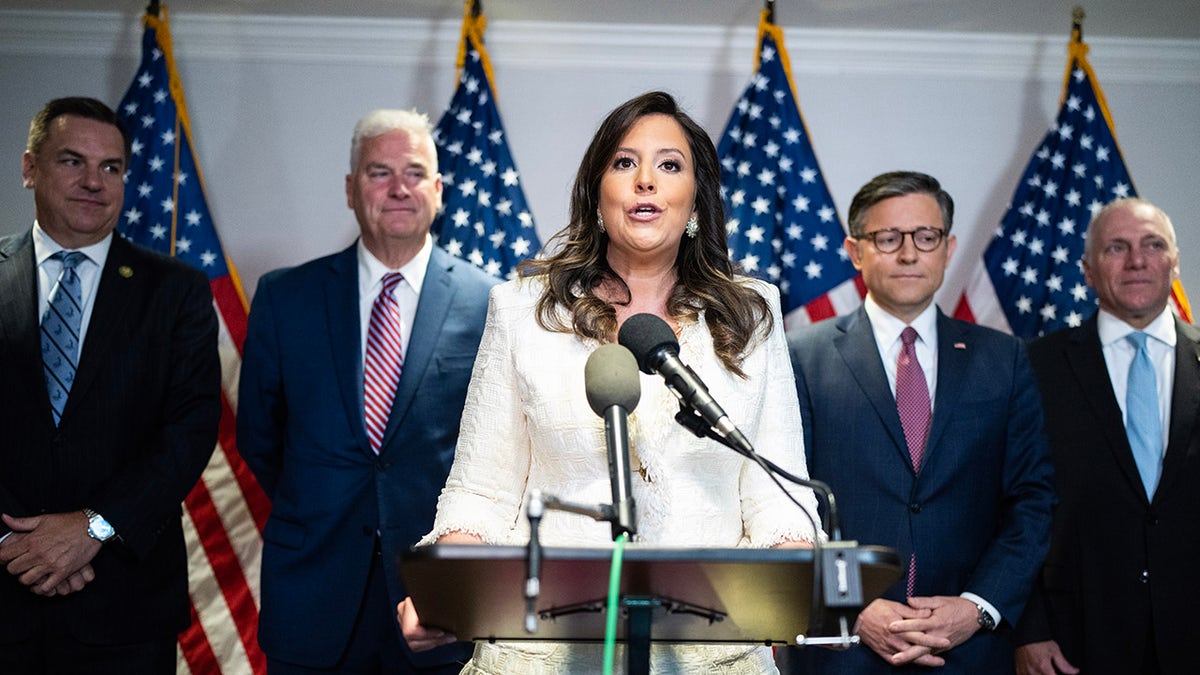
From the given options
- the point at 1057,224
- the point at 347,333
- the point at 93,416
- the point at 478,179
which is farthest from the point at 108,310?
the point at 1057,224

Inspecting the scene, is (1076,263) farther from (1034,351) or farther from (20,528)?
(20,528)

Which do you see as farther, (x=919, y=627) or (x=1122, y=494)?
(x=1122, y=494)

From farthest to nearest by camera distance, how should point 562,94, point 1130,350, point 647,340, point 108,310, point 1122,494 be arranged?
point 562,94 → point 1130,350 → point 1122,494 → point 108,310 → point 647,340

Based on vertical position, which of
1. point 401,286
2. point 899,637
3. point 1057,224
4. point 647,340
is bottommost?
point 899,637

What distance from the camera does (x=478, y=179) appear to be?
4691 millimetres

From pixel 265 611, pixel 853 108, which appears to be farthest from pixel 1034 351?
pixel 265 611

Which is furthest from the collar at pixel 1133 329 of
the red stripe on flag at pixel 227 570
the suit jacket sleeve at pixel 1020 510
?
the red stripe on flag at pixel 227 570

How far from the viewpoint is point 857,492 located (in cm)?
331

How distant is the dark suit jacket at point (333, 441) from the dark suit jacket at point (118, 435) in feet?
0.73

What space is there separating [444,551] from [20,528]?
224cm

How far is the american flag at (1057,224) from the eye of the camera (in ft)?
15.5

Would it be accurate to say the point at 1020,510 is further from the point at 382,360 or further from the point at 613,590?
the point at 613,590

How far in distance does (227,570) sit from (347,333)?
1.27 metres

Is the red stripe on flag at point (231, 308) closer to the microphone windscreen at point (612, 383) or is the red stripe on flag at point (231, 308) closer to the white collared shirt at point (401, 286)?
the white collared shirt at point (401, 286)
